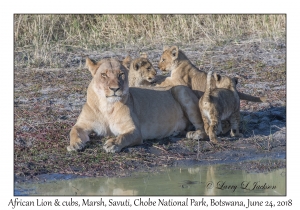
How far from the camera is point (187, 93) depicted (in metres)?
9.07

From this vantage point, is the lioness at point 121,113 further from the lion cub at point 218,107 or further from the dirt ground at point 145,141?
the lion cub at point 218,107

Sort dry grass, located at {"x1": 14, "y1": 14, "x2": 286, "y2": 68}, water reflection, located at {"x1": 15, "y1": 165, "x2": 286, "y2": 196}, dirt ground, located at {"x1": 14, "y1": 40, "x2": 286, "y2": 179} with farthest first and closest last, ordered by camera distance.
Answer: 1. dry grass, located at {"x1": 14, "y1": 14, "x2": 286, "y2": 68}
2. dirt ground, located at {"x1": 14, "y1": 40, "x2": 286, "y2": 179}
3. water reflection, located at {"x1": 15, "y1": 165, "x2": 286, "y2": 196}

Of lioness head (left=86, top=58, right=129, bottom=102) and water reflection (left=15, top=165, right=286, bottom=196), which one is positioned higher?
lioness head (left=86, top=58, right=129, bottom=102)

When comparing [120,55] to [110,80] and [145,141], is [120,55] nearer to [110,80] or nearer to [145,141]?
[145,141]

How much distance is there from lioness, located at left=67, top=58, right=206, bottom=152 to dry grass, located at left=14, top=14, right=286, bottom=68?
4.06 meters

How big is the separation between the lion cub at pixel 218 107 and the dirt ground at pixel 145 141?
168 mm

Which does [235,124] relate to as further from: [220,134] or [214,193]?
[214,193]

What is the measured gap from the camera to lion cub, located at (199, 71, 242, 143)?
8.37 meters

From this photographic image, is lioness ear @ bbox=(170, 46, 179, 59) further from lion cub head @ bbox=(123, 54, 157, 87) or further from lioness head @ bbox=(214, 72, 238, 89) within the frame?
lioness head @ bbox=(214, 72, 238, 89)

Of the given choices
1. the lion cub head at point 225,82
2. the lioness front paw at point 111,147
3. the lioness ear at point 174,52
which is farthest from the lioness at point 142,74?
the lioness front paw at point 111,147

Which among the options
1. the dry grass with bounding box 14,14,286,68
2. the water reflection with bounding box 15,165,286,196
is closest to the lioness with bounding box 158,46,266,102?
the water reflection with bounding box 15,165,286,196
